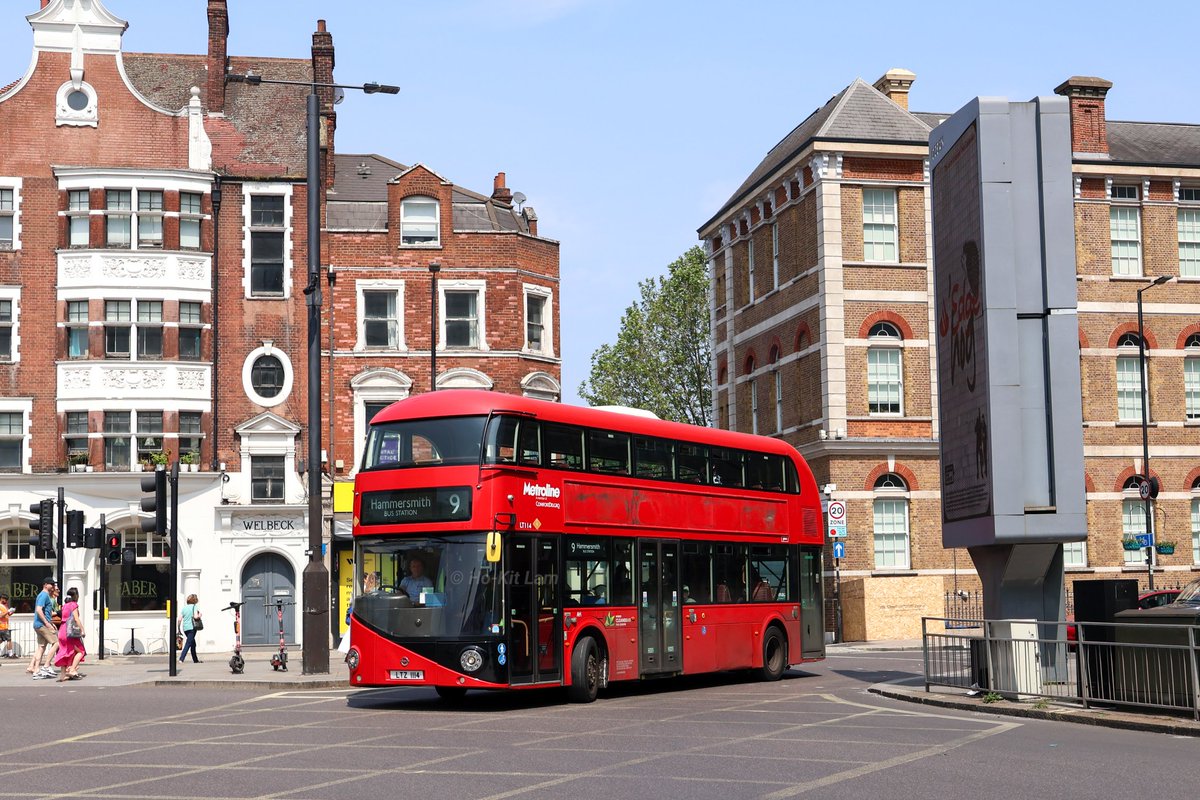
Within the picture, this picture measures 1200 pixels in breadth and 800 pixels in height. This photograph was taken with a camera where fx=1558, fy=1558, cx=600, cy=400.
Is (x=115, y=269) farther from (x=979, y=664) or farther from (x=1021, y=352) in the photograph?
(x=1021, y=352)

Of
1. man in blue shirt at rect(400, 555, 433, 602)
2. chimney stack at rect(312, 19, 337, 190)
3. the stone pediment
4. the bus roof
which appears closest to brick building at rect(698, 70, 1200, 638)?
chimney stack at rect(312, 19, 337, 190)

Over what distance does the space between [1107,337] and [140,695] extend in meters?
29.7

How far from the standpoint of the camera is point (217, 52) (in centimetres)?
4659

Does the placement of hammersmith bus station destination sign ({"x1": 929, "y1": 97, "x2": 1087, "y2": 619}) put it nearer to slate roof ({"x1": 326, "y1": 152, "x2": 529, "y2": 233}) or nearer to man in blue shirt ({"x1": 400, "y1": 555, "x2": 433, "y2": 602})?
man in blue shirt ({"x1": 400, "y1": 555, "x2": 433, "y2": 602})

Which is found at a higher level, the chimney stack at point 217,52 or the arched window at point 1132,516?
the chimney stack at point 217,52

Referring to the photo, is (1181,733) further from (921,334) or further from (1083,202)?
A: (1083,202)

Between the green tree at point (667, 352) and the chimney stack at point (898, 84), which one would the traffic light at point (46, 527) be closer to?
the chimney stack at point (898, 84)

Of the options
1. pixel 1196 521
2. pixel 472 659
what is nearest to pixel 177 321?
pixel 472 659

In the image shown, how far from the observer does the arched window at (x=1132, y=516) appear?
141 feet

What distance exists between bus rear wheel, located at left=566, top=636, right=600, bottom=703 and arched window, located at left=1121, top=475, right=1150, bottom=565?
2603 cm

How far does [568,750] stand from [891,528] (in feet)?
90.9

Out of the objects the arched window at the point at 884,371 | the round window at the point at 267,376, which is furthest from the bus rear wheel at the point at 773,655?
the round window at the point at 267,376

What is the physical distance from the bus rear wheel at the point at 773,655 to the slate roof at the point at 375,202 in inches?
863

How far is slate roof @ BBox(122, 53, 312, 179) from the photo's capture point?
44656mm
